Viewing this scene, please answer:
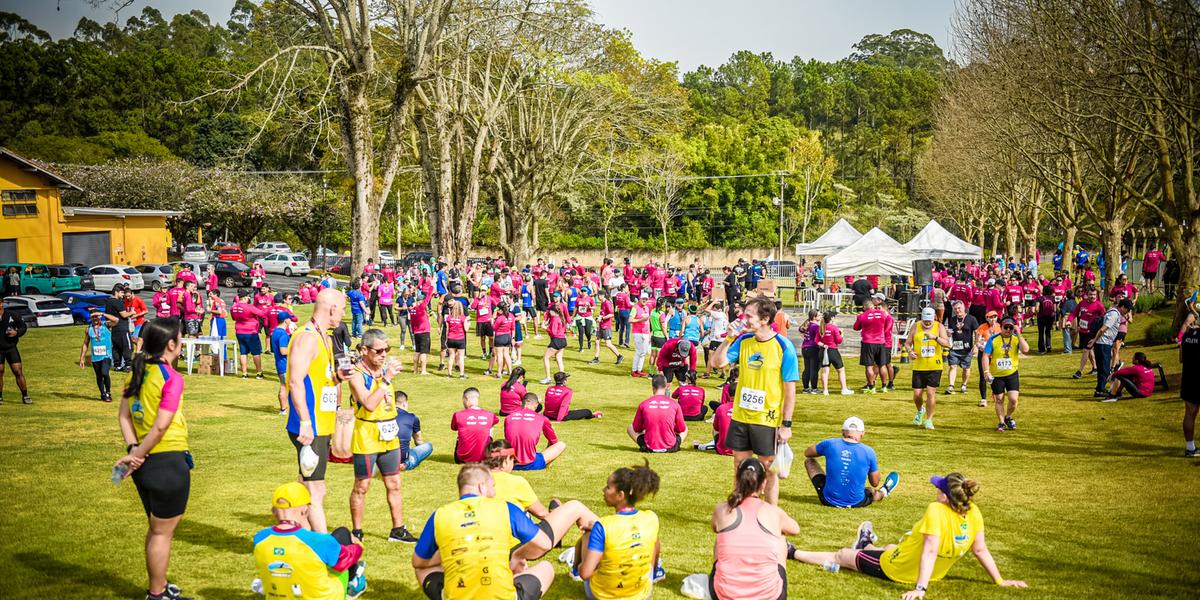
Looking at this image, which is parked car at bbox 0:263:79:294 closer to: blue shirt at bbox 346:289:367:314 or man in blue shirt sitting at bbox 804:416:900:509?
blue shirt at bbox 346:289:367:314

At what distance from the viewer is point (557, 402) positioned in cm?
1395

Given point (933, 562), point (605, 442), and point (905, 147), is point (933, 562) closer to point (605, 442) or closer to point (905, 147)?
point (605, 442)

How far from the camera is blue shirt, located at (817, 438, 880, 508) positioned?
8852 mm

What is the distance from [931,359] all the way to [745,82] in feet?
305

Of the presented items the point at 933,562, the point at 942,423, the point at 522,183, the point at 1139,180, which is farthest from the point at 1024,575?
the point at 1139,180

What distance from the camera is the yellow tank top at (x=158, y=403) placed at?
5742 mm

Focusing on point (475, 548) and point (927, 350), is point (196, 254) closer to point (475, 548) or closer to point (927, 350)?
point (927, 350)

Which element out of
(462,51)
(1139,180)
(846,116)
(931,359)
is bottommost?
(931,359)

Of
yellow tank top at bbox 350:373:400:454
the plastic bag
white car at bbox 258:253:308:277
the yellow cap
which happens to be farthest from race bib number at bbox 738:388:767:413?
white car at bbox 258:253:308:277

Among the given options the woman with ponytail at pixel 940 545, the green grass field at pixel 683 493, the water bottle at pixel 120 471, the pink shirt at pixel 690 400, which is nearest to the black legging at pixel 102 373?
the green grass field at pixel 683 493

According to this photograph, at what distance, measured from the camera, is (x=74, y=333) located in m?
25.8

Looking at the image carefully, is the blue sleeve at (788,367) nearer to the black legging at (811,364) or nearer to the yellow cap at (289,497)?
the yellow cap at (289,497)

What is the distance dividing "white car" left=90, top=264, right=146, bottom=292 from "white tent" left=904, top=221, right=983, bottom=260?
114 ft

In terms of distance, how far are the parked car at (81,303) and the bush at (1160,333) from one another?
3269 centimetres
